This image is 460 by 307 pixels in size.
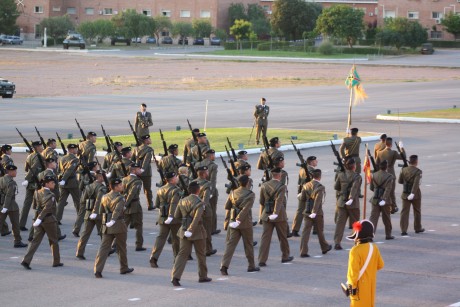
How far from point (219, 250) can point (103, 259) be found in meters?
2.82

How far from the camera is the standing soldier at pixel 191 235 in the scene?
1551cm

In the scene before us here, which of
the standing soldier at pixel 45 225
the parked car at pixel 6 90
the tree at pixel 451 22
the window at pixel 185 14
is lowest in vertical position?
the standing soldier at pixel 45 225

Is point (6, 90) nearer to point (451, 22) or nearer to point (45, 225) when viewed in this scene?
point (45, 225)

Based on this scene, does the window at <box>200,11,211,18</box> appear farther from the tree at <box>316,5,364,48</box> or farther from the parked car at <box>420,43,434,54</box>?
the parked car at <box>420,43,434,54</box>

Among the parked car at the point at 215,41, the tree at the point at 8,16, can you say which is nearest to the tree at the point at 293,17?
the parked car at the point at 215,41

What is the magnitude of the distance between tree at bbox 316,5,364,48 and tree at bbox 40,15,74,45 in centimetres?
3025

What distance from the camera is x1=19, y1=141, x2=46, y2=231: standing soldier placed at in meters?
20.4

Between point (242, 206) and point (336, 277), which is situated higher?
point (242, 206)

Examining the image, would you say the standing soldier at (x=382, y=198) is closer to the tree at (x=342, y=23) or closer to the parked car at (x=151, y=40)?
the tree at (x=342, y=23)

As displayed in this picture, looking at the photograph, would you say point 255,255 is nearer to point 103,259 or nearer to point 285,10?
point 103,259

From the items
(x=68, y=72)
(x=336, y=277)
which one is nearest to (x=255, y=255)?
(x=336, y=277)

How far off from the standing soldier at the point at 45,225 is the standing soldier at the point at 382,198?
5865 millimetres

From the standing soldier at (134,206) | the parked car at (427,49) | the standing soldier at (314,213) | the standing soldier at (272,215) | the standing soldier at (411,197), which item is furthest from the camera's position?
the parked car at (427,49)

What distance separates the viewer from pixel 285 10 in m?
117
